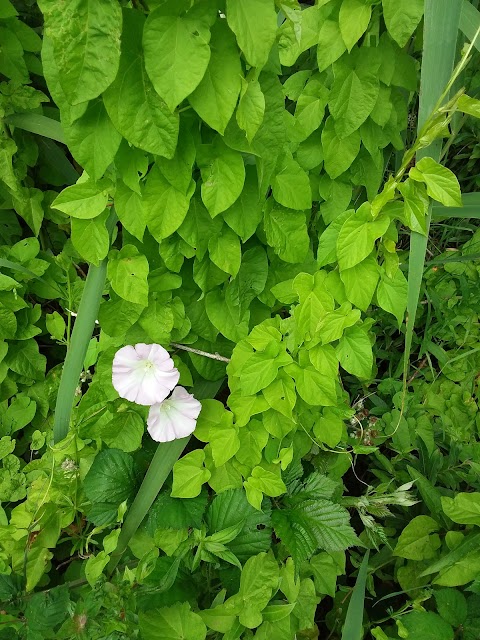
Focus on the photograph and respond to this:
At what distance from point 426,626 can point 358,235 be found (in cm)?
79

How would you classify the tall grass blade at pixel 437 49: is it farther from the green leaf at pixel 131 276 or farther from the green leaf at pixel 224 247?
the green leaf at pixel 131 276

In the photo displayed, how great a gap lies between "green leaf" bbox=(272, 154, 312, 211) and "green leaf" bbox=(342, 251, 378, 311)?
0.42 feet

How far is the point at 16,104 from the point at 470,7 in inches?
34.6

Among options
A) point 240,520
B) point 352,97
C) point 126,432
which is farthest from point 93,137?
point 240,520

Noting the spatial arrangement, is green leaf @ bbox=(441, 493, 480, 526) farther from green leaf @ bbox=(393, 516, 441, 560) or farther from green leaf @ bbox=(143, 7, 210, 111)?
green leaf @ bbox=(143, 7, 210, 111)

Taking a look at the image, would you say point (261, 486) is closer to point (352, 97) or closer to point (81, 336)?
point (81, 336)

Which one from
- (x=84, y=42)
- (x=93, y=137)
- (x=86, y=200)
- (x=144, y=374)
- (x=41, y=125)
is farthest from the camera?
(x=41, y=125)

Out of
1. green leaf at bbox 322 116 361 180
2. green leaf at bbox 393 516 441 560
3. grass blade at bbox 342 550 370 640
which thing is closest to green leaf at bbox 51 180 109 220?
green leaf at bbox 322 116 361 180

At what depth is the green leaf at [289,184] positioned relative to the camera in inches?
29.9

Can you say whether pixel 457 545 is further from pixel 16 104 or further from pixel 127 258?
pixel 16 104

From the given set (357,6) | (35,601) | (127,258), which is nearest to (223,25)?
(357,6)

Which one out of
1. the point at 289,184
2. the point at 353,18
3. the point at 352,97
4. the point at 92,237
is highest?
the point at 353,18

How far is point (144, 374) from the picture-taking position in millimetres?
815

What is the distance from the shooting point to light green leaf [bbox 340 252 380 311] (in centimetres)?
76
